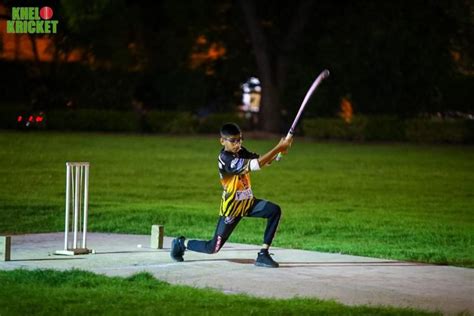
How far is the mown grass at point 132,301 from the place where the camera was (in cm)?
834

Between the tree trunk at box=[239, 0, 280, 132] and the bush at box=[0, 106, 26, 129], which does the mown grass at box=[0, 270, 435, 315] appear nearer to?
the bush at box=[0, 106, 26, 129]

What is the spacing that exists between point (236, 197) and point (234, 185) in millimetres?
132

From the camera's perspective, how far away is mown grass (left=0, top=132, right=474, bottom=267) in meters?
14.9

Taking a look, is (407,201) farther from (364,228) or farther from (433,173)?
(433,173)

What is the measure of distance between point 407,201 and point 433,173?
6.73m

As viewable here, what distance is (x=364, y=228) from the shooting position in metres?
15.9

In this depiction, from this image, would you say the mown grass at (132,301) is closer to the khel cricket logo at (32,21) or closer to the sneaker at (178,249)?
the sneaker at (178,249)

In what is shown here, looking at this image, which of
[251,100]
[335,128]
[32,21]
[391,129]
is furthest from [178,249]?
[251,100]

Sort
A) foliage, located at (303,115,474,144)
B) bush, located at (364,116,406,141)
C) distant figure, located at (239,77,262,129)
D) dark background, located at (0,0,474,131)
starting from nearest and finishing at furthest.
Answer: foliage, located at (303,115,474,144)
bush, located at (364,116,406,141)
dark background, located at (0,0,474,131)
distant figure, located at (239,77,262,129)

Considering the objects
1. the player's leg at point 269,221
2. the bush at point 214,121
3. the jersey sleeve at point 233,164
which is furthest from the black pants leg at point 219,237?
the bush at point 214,121

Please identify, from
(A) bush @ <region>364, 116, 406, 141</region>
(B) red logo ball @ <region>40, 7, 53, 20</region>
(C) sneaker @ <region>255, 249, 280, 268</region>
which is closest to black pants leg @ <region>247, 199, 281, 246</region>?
(C) sneaker @ <region>255, 249, 280, 268</region>

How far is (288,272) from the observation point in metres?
10.7

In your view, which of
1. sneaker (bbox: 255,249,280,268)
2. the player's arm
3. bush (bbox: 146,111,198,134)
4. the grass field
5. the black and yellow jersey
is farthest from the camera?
bush (bbox: 146,111,198,134)

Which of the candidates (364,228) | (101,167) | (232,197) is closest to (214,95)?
(101,167)
